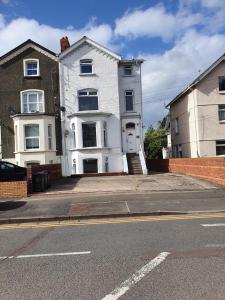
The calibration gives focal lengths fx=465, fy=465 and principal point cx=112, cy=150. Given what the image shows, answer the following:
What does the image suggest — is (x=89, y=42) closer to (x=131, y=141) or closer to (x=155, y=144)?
(x=131, y=141)

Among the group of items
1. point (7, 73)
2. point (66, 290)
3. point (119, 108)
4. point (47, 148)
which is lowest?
point (66, 290)

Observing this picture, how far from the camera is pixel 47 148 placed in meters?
33.1

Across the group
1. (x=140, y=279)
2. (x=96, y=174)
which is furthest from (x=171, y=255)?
(x=96, y=174)

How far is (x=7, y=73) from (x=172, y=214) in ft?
79.1

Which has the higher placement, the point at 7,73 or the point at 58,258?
the point at 7,73

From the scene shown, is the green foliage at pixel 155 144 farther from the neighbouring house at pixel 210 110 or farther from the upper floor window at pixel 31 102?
the upper floor window at pixel 31 102

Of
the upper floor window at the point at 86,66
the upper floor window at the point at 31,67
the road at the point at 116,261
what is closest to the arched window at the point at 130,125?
the upper floor window at the point at 86,66

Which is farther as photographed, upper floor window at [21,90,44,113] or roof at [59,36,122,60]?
roof at [59,36,122,60]

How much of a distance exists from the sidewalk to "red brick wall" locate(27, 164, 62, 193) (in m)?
2.53

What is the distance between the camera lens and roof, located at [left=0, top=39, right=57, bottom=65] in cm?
3428

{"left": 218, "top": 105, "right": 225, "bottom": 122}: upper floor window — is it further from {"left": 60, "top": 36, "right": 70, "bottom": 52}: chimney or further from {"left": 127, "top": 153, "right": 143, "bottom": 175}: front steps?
{"left": 60, "top": 36, "right": 70, "bottom": 52}: chimney

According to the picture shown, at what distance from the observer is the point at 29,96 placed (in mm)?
34156

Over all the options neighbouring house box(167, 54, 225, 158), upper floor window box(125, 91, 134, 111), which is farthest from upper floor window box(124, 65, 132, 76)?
neighbouring house box(167, 54, 225, 158)

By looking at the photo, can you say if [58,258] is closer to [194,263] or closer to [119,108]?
[194,263]
